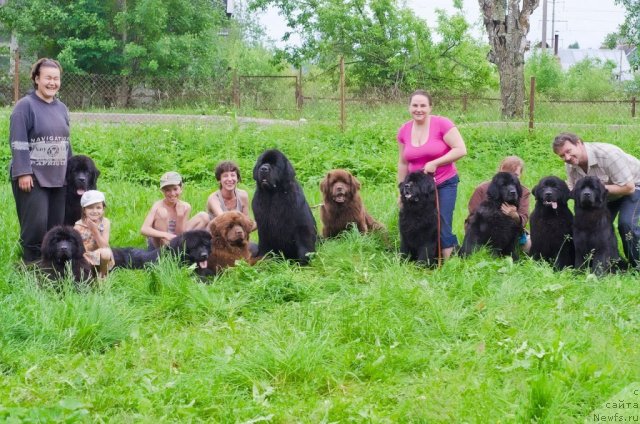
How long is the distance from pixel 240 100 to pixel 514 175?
13.4 m

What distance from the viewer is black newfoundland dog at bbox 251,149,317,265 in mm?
8320

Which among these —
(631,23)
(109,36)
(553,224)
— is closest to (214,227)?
(553,224)

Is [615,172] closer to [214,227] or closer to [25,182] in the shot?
[214,227]

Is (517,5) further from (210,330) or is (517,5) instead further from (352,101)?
(210,330)

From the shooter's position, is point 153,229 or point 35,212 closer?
point 35,212

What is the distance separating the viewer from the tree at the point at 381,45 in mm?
28406

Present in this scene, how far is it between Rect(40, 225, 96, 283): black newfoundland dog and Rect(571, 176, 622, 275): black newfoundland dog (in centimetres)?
461

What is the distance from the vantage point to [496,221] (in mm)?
8188

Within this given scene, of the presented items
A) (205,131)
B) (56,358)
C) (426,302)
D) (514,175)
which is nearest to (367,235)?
(514,175)

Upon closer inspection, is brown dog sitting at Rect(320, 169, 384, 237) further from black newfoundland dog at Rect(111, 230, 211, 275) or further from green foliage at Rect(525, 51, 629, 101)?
green foliage at Rect(525, 51, 629, 101)

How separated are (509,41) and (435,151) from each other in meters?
12.0

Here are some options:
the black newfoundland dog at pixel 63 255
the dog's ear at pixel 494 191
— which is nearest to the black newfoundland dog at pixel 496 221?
the dog's ear at pixel 494 191

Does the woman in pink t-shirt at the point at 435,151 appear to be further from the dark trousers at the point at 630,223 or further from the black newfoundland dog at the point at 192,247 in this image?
the black newfoundland dog at the point at 192,247

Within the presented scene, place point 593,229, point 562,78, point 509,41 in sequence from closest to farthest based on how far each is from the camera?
point 593,229 → point 509,41 → point 562,78
